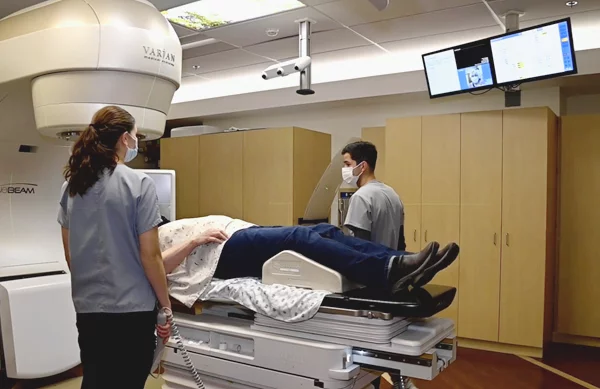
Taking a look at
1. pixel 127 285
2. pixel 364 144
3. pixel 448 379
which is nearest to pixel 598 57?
pixel 364 144

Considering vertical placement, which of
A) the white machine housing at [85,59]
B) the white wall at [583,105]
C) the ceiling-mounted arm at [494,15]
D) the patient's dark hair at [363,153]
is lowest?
the patient's dark hair at [363,153]

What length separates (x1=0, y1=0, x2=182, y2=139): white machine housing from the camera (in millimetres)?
2020

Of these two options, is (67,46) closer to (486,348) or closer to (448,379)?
(448,379)

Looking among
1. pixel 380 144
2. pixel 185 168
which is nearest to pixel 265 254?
pixel 380 144

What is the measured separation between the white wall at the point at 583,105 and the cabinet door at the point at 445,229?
1.41 metres

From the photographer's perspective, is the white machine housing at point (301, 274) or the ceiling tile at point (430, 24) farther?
the ceiling tile at point (430, 24)

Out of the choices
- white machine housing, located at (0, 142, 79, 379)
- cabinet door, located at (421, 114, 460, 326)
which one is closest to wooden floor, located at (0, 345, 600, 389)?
white machine housing, located at (0, 142, 79, 379)

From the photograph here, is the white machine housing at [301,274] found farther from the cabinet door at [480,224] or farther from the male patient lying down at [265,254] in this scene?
the cabinet door at [480,224]

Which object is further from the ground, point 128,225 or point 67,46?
point 67,46

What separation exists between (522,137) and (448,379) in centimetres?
193

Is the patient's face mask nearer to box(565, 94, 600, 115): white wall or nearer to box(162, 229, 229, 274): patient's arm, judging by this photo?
box(162, 229, 229, 274): patient's arm

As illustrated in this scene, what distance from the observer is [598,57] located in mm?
3994

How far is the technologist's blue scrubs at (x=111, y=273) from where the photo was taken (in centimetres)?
177

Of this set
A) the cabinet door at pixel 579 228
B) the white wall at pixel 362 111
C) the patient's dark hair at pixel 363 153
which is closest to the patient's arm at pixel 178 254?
the patient's dark hair at pixel 363 153
